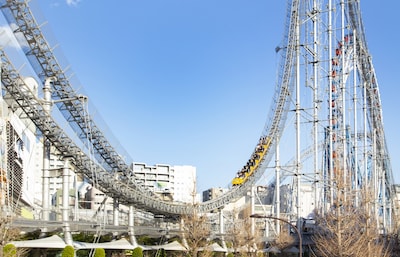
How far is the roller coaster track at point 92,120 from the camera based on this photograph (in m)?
26.9

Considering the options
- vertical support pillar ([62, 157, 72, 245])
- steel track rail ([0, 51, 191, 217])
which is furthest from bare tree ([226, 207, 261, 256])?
vertical support pillar ([62, 157, 72, 245])

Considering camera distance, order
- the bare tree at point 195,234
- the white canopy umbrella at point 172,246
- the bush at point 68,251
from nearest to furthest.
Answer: the bush at point 68,251
the bare tree at point 195,234
the white canopy umbrella at point 172,246

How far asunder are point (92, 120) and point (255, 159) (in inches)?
825

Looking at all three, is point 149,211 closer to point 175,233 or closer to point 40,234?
point 175,233

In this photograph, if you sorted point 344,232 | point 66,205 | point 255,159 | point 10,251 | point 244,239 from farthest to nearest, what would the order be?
point 255,159, point 244,239, point 66,205, point 344,232, point 10,251

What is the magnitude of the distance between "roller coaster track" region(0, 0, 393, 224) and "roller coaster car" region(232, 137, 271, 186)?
1.06ft

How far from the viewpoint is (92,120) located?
31.2m

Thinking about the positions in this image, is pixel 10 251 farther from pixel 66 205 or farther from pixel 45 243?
pixel 66 205

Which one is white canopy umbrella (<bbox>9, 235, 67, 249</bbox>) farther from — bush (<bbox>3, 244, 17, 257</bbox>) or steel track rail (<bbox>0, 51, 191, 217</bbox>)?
steel track rail (<bbox>0, 51, 191, 217</bbox>)

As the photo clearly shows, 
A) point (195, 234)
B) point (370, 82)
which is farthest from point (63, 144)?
point (370, 82)

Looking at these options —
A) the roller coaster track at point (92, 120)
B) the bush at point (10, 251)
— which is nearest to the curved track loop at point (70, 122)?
the roller coaster track at point (92, 120)

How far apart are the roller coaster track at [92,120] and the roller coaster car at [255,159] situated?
32 centimetres

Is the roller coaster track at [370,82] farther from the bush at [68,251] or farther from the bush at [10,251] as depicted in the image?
the bush at [10,251]

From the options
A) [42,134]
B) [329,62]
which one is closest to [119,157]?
[42,134]
